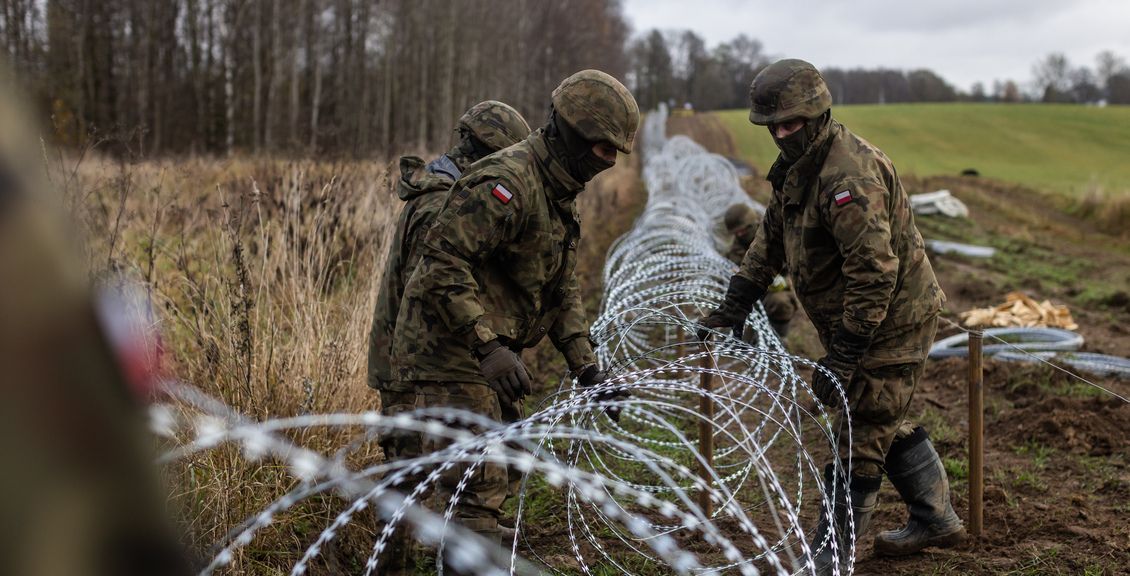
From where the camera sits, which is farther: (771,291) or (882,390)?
(771,291)

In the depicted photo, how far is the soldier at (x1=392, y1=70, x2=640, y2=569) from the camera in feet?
10.4

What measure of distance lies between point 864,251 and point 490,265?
147 cm

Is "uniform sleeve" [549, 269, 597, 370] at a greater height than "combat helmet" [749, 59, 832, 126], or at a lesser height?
lesser

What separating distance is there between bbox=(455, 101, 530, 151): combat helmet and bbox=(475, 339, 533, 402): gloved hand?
110cm

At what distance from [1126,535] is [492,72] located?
109ft

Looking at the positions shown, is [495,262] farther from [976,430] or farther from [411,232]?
[976,430]

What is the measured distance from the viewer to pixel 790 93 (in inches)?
144

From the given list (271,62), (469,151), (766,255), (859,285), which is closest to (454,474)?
(469,151)

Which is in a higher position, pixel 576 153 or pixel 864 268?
pixel 576 153

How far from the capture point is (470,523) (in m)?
3.27

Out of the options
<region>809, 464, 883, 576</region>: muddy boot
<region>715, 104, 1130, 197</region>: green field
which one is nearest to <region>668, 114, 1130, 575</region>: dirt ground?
<region>809, 464, 883, 576</region>: muddy boot

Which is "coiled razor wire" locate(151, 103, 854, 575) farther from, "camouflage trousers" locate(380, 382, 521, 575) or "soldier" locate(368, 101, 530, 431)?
"soldier" locate(368, 101, 530, 431)

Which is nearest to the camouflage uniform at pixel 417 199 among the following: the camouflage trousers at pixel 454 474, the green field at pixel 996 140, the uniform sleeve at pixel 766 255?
the camouflage trousers at pixel 454 474

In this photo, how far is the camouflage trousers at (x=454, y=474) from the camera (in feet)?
10.8
